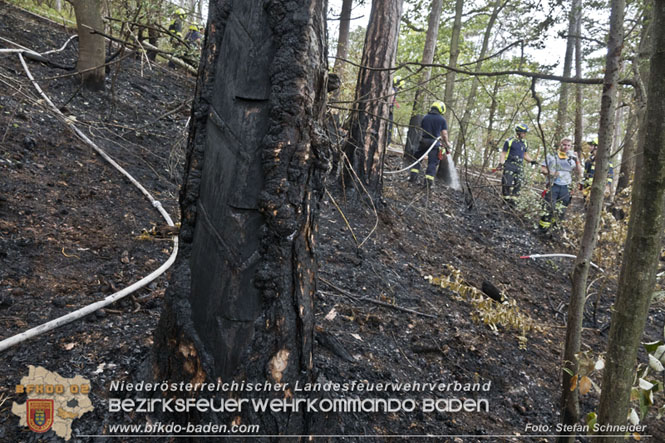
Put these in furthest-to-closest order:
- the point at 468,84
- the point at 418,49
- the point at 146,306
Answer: the point at 468,84
the point at 418,49
the point at 146,306

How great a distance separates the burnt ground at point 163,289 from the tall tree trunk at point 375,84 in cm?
53

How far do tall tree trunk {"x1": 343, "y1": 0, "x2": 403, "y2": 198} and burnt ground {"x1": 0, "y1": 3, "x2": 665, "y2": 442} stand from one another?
53 centimetres

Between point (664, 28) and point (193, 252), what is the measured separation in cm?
196

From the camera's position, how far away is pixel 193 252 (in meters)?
1.62

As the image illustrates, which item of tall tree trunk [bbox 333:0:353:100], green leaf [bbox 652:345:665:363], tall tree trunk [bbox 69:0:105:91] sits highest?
tall tree trunk [bbox 333:0:353:100]

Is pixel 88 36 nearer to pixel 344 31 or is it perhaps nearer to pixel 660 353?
pixel 344 31

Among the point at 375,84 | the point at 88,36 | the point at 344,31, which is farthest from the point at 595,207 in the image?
the point at 344,31

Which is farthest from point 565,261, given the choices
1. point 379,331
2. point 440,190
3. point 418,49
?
point 418,49

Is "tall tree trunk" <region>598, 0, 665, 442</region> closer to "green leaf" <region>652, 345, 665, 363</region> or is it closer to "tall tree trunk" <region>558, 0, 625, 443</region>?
"green leaf" <region>652, 345, 665, 363</region>

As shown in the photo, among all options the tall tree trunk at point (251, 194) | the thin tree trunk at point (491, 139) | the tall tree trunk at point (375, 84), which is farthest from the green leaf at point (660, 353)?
the tall tree trunk at point (375, 84)

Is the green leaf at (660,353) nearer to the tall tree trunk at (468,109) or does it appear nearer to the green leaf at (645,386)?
the green leaf at (645,386)

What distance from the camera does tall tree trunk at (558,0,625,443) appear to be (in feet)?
7.73

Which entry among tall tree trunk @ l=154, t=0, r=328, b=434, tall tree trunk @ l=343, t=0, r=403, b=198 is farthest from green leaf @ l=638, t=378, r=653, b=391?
tall tree trunk @ l=343, t=0, r=403, b=198

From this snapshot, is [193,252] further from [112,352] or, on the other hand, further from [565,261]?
[565,261]
